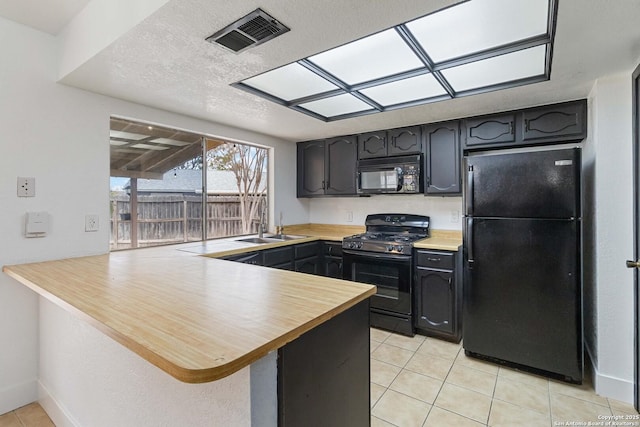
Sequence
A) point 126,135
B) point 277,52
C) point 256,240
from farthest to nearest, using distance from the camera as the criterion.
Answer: point 256,240 → point 126,135 → point 277,52

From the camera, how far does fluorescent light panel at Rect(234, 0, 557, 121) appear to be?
4.80 feet

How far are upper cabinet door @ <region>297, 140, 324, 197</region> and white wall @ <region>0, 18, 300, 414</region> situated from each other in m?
2.22

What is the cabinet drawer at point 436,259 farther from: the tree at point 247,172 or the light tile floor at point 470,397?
the tree at point 247,172

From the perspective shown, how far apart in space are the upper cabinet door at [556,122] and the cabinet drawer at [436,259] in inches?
47.2

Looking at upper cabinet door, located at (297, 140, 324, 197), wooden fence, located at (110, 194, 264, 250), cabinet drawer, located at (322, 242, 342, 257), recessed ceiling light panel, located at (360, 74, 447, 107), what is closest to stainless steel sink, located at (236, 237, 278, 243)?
wooden fence, located at (110, 194, 264, 250)

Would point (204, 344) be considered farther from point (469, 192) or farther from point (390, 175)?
point (390, 175)

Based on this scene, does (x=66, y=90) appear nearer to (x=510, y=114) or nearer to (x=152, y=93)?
(x=152, y=93)

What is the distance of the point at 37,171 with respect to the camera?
6.53 ft

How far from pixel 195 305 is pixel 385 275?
7.42 feet

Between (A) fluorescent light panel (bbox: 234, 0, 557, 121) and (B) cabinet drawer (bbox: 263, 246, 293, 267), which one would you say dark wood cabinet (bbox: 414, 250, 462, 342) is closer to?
(B) cabinet drawer (bbox: 263, 246, 293, 267)

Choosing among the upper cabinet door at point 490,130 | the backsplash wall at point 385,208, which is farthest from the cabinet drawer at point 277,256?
the upper cabinet door at point 490,130

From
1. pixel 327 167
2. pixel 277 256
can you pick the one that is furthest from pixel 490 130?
pixel 277 256

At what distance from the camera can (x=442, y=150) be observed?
304 cm

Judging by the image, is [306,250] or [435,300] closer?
[435,300]
